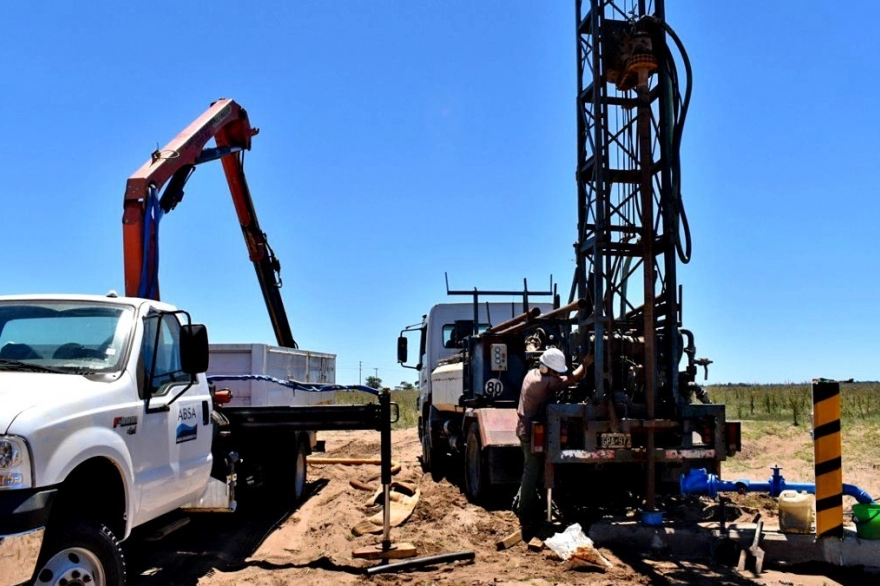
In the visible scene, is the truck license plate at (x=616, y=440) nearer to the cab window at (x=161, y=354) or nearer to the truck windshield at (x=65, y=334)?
the cab window at (x=161, y=354)

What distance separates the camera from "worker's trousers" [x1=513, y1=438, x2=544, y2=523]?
8141mm

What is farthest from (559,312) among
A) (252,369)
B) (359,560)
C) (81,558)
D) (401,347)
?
(401,347)

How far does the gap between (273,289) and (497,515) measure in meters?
7.32

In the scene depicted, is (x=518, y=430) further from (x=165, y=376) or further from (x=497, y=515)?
(x=165, y=376)

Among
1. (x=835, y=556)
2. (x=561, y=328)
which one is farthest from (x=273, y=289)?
(x=835, y=556)

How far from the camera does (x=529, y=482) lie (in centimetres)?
820

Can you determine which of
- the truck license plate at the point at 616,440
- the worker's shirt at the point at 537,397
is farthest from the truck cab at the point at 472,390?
the truck license plate at the point at 616,440

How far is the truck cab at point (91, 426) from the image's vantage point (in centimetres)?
414

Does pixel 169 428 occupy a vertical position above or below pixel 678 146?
below

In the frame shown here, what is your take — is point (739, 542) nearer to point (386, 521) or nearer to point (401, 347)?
point (386, 521)

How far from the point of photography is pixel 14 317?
5816mm

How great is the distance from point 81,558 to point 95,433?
0.71 metres

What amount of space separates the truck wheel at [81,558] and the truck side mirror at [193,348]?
4.17ft

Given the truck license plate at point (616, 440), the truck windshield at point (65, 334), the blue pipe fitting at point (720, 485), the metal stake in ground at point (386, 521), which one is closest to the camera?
the truck windshield at point (65, 334)
